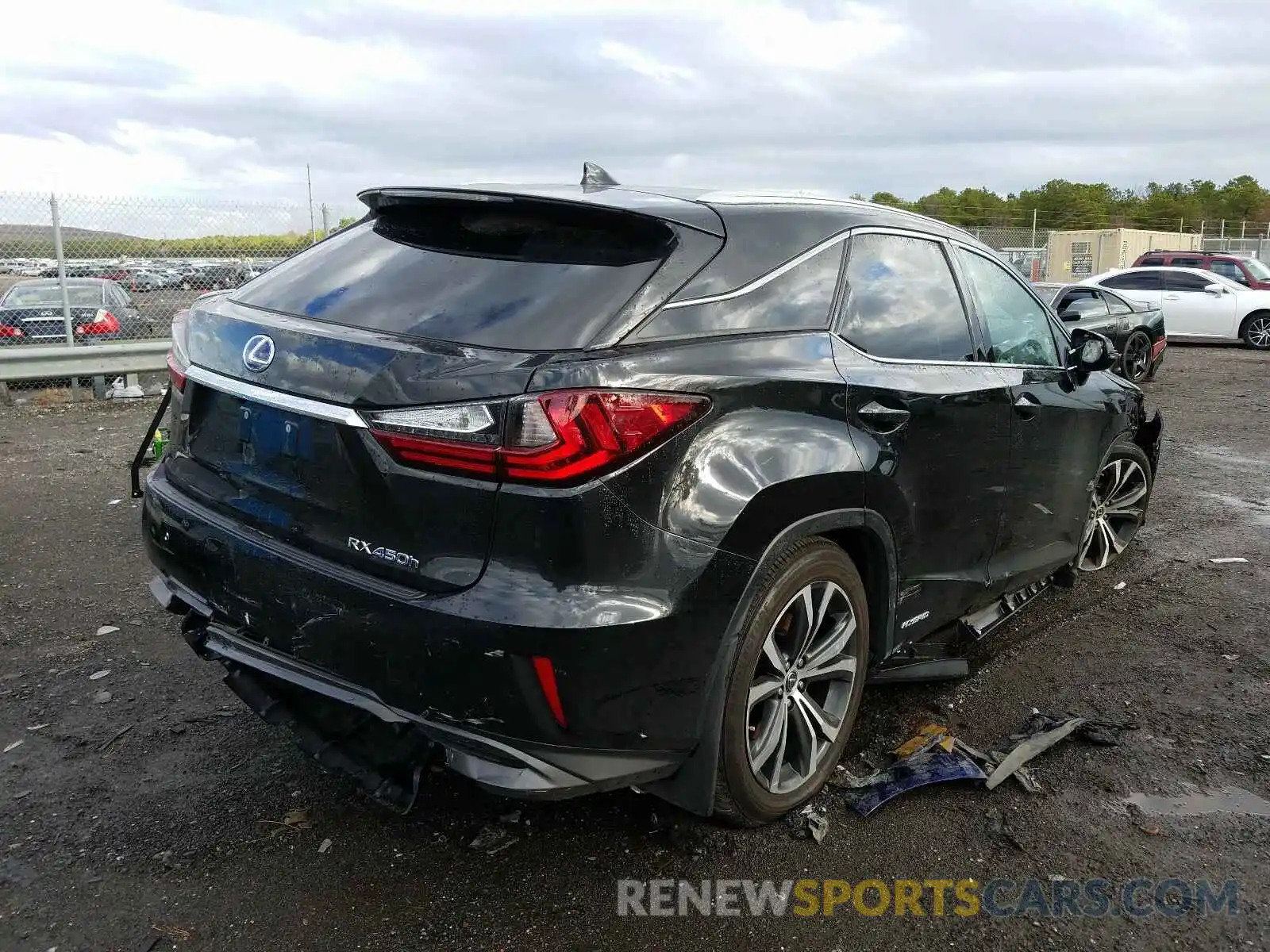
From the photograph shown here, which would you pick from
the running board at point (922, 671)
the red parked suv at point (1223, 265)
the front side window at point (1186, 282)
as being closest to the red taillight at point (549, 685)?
the running board at point (922, 671)

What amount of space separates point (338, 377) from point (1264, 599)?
15.4 feet

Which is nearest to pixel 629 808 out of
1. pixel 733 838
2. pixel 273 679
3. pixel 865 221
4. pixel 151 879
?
pixel 733 838

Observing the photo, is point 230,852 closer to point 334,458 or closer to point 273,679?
point 273,679

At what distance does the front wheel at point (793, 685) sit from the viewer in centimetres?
272

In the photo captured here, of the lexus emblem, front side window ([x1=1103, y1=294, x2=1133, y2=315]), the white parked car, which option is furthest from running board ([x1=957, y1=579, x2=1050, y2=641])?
the white parked car

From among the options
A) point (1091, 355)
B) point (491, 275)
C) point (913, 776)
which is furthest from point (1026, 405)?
point (491, 275)

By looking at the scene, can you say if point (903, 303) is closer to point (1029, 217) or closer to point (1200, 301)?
point (1200, 301)

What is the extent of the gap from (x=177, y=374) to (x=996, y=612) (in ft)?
10.6

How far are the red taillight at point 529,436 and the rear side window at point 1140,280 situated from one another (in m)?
19.3

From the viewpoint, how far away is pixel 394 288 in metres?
2.78

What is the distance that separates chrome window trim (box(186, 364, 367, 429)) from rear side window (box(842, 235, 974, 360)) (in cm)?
150

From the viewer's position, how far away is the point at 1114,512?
17.6 feet

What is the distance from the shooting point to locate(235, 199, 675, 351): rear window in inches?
98.4

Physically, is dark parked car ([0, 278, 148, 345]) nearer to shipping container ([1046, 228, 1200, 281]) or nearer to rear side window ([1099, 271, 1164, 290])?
rear side window ([1099, 271, 1164, 290])
